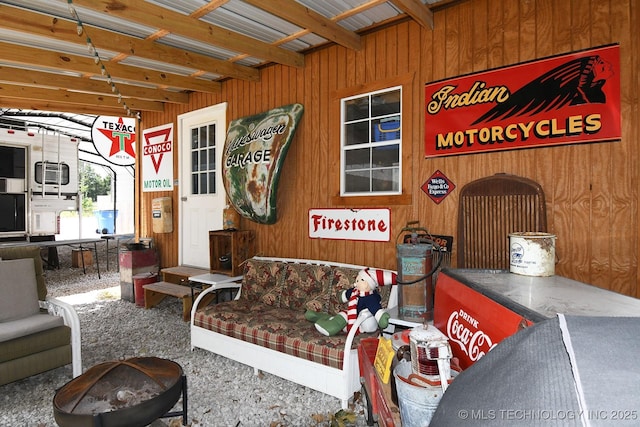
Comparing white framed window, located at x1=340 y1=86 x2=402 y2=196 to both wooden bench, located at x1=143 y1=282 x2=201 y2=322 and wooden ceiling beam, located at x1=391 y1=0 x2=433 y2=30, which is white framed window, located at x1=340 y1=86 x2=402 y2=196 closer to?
wooden ceiling beam, located at x1=391 y1=0 x2=433 y2=30

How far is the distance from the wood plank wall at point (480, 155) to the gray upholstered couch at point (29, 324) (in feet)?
7.84

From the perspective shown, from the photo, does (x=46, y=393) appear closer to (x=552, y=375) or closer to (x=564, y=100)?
(x=552, y=375)

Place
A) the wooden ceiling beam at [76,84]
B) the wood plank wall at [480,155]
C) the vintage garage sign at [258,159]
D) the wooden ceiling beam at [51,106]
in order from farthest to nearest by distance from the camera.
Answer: the wooden ceiling beam at [51,106], the wooden ceiling beam at [76,84], the vintage garage sign at [258,159], the wood plank wall at [480,155]

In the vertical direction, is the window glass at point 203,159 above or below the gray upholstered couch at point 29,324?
above

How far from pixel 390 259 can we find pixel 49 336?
317cm

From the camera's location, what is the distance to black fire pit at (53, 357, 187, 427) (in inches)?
76.7

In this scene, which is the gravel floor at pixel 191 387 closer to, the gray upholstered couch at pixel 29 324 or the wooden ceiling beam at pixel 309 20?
the gray upholstered couch at pixel 29 324

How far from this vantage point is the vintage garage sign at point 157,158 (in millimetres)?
6613

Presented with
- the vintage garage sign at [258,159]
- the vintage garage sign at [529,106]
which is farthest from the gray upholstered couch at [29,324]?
the vintage garage sign at [529,106]

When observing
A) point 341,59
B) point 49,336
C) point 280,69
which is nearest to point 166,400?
point 49,336

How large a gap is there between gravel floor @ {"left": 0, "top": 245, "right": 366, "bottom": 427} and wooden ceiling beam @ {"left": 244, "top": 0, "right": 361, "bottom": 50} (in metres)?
3.17

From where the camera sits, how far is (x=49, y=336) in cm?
323
